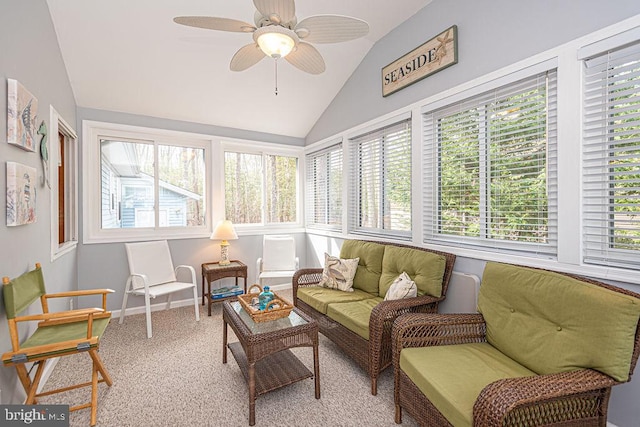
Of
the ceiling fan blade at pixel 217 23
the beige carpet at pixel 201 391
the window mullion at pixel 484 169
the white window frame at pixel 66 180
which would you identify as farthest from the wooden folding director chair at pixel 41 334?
the window mullion at pixel 484 169

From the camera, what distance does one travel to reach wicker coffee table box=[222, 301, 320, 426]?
1868mm

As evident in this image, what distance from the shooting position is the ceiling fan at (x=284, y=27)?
1721 mm

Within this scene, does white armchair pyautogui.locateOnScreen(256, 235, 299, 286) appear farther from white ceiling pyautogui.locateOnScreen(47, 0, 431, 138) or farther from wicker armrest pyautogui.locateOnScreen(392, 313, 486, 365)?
wicker armrest pyautogui.locateOnScreen(392, 313, 486, 365)

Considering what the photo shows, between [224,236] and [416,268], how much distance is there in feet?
8.43

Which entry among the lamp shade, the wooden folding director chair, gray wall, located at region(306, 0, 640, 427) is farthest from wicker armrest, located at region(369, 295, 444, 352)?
the lamp shade

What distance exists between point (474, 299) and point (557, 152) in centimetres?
118

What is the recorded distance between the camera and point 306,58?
2211 mm

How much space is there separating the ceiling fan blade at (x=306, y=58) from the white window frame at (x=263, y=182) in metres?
2.39

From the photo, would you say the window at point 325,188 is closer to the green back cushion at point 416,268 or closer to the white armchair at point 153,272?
the green back cushion at point 416,268

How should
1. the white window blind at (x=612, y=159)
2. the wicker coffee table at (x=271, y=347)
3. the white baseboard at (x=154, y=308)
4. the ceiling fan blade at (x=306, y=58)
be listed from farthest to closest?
the white baseboard at (x=154, y=308) < the ceiling fan blade at (x=306, y=58) < the wicker coffee table at (x=271, y=347) < the white window blind at (x=612, y=159)

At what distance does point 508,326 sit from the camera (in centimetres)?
175

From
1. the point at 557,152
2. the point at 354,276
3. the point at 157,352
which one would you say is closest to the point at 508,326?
the point at 557,152

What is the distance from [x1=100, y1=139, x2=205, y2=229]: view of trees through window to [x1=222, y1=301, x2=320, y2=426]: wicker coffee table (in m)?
2.27

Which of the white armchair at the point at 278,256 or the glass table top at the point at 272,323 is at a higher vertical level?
the white armchair at the point at 278,256
